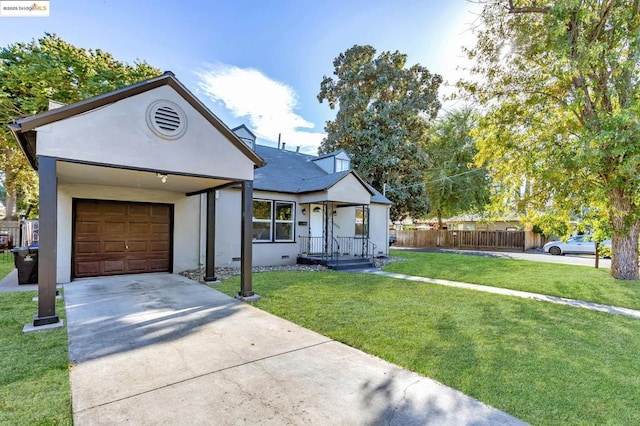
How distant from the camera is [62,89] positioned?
1326 cm

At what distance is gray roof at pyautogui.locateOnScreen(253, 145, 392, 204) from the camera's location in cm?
1234

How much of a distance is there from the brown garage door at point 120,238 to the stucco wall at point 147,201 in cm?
19

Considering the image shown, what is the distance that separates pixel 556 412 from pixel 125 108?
7531 millimetres

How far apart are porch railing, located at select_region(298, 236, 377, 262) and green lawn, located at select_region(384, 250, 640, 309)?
212cm

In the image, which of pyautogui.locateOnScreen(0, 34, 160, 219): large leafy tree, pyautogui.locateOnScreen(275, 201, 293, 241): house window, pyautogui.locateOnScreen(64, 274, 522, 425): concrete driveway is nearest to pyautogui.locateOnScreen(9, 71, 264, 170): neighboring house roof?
pyautogui.locateOnScreen(64, 274, 522, 425): concrete driveway

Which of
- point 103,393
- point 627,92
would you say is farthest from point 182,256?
point 627,92

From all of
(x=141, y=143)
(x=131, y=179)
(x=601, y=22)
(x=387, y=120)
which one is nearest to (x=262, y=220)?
(x=131, y=179)

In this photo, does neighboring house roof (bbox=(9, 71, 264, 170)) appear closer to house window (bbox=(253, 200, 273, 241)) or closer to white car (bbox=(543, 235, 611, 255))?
house window (bbox=(253, 200, 273, 241))

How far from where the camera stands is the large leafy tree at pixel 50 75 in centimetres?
1221

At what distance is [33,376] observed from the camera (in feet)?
11.2

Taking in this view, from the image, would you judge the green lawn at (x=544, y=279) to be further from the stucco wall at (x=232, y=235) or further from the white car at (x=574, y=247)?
the white car at (x=574, y=247)

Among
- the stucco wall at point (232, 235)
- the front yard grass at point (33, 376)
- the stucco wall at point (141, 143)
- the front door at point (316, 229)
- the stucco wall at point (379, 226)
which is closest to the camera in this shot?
the front yard grass at point (33, 376)

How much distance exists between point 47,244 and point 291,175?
10.1m

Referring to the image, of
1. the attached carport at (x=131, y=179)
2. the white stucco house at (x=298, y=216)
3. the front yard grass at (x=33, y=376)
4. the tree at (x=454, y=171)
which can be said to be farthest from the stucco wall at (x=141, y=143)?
the tree at (x=454, y=171)
